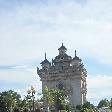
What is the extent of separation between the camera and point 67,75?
424 feet

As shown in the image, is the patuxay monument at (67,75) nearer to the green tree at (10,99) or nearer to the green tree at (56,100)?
the green tree at (56,100)

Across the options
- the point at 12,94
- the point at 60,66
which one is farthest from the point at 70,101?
A: the point at 12,94

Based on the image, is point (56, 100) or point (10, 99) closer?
point (10, 99)

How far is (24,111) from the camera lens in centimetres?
10125

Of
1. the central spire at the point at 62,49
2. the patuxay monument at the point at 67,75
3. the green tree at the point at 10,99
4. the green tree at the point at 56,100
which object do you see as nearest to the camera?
the green tree at the point at 56,100

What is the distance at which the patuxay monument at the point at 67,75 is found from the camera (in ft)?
418

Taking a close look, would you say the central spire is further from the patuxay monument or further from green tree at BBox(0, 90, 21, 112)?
green tree at BBox(0, 90, 21, 112)

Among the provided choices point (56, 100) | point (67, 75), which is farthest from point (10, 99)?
point (67, 75)

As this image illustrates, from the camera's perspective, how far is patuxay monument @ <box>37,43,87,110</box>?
5020 inches

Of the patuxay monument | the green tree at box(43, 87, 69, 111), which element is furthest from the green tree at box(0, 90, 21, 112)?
the patuxay monument

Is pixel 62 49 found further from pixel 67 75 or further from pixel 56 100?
pixel 56 100

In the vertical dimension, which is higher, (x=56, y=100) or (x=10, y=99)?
(x=10, y=99)

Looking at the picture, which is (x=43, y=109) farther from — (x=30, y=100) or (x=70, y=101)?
(x=30, y=100)

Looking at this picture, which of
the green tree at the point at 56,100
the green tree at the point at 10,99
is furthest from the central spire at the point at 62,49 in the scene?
the green tree at the point at 10,99
